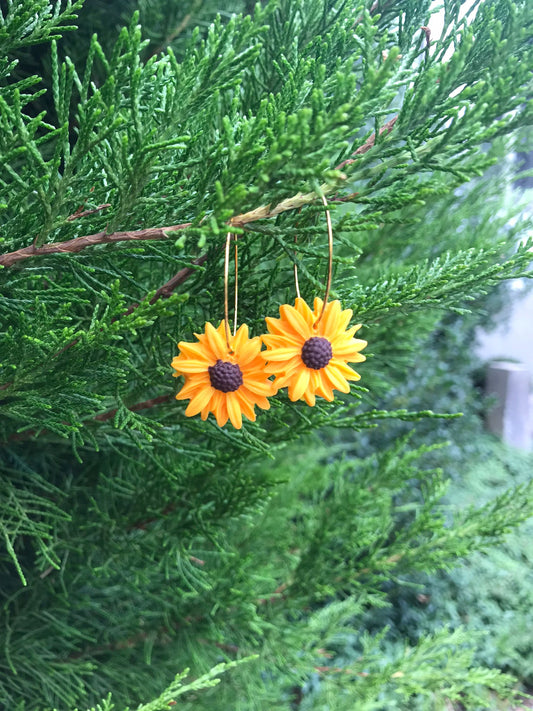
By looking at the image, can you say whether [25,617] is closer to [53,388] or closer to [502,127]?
[53,388]

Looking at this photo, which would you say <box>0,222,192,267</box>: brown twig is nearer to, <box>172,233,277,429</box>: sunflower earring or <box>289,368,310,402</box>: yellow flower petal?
<box>172,233,277,429</box>: sunflower earring

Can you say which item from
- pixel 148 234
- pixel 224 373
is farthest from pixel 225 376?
pixel 148 234

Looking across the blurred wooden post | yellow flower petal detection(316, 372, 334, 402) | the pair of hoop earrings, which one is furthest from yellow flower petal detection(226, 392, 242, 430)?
the blurred wooden post

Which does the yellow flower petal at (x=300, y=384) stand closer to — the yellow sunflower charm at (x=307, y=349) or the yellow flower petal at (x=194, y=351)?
the yellow sunflower charm at (x=307, y=349)

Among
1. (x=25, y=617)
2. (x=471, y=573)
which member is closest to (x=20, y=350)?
(x=25, y=617)

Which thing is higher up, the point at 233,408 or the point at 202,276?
the point at 202,276

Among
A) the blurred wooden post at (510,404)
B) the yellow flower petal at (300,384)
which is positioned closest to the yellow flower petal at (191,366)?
the yellow flower petal at (300,384)

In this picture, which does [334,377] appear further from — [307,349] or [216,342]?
[216,342]
